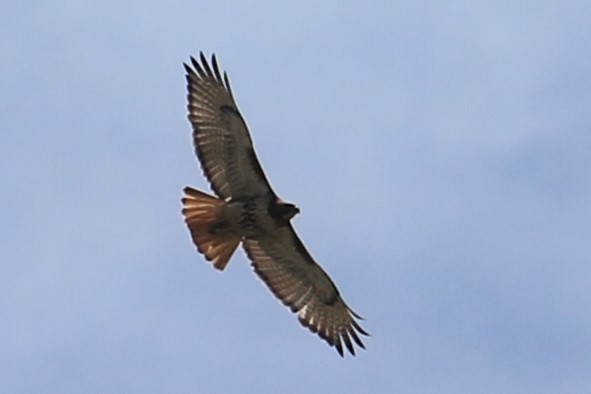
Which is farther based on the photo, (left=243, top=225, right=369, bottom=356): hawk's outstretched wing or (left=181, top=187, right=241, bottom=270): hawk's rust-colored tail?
(left=243, top=225, right=369, bottom=356): hawk's outstretched wing

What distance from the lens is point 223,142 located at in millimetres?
20141

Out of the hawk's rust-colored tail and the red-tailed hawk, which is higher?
the red-tailed hawk

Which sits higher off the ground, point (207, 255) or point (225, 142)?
point (225, 142)

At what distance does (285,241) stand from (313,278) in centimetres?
74

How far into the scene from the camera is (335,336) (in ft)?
69.6

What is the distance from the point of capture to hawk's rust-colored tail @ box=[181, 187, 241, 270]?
64.0ft

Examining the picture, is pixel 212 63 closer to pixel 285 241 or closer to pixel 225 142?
pixel 225 142

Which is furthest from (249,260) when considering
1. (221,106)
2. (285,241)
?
(221,106)

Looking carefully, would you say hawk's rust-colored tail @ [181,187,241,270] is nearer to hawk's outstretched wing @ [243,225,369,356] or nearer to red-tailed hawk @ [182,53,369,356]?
red-tailed hawk @ [182,53,369,356]

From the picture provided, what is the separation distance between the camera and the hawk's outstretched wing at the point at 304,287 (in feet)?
68.3

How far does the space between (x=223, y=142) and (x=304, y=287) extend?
227cm

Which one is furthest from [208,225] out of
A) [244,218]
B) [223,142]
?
[223,142]

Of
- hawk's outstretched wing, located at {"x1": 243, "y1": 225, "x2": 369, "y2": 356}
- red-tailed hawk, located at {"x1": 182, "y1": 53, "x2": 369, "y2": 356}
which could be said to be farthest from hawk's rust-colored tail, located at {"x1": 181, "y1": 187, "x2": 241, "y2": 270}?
hawk's outstretched wing, located at {"x1": 243, "y1": 225, "x2": 369, "y2": 356}

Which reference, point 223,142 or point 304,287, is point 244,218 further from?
point 304,287
